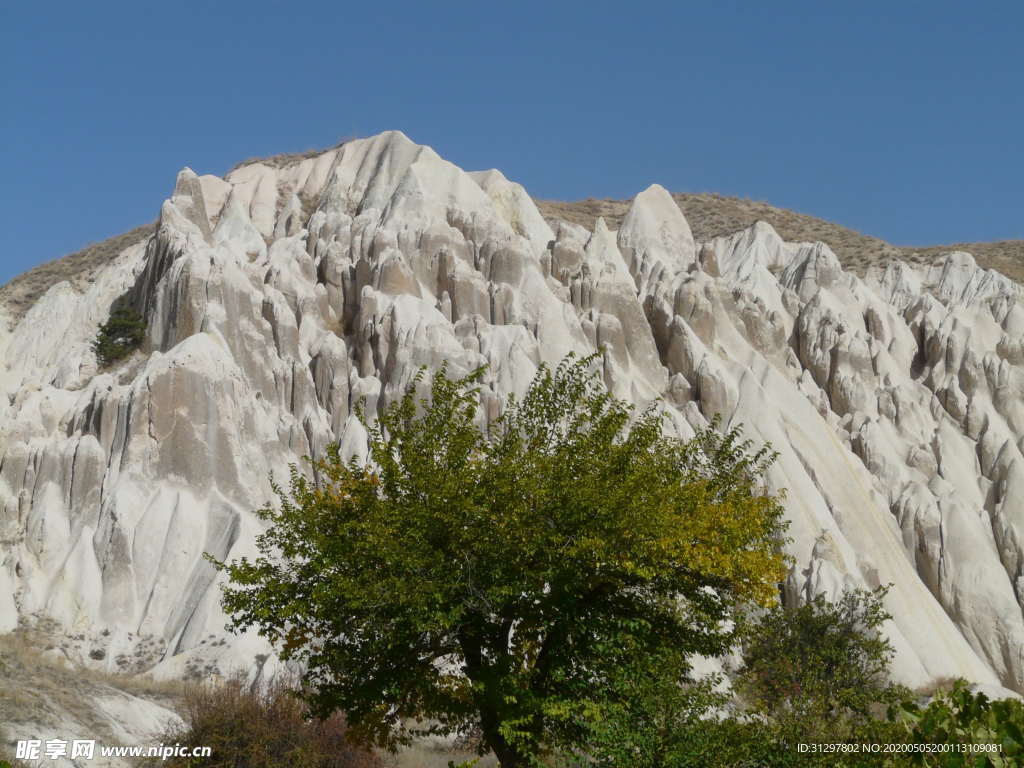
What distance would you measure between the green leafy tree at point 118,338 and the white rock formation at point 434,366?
0.76 m

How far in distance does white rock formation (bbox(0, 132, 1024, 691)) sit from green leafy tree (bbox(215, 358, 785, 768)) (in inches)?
494

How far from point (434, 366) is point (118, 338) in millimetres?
12939

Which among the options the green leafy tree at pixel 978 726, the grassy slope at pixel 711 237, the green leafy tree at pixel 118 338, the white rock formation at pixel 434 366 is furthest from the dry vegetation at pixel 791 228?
the green leafy tree at pixel 978 726

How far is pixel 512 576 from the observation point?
15.7m

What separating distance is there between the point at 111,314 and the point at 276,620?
108ft

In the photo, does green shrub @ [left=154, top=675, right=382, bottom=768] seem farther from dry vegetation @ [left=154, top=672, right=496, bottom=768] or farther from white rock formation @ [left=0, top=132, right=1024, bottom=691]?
white rock formation @ [left=0, top=132, right=1024, bottom=691]

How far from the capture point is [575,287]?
48375mm

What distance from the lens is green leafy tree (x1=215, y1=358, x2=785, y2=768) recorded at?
15.4 meters

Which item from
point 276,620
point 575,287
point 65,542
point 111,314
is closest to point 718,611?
point 276,620

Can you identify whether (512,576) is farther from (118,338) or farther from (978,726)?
(118,338)

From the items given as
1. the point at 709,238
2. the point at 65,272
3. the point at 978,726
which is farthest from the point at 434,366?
the point at 709,238

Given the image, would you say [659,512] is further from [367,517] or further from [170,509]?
[170,509]

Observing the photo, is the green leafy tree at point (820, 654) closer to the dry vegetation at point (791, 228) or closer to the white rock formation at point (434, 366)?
the white rock formation at point (434, 366)

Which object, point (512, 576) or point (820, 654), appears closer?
point (512, 576)
